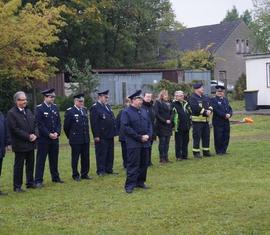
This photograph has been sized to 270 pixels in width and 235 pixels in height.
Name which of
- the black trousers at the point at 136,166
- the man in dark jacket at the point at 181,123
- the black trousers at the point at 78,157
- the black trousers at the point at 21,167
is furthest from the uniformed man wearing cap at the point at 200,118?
the black trousers at the point at 21,167

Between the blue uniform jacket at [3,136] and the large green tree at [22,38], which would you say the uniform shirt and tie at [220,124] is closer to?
the blue uniform jacket at [3,136]

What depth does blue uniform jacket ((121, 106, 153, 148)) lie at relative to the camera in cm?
1119

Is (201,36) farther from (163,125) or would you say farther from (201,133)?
(163,125)

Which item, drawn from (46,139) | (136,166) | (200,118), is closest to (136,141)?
(136,166)

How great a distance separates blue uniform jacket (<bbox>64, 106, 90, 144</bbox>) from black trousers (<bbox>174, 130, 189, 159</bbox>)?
3454 millimetres

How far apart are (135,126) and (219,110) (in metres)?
5.67

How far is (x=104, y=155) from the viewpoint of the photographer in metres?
13.6

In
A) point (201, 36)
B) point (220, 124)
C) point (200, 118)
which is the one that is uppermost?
point (201, 36)

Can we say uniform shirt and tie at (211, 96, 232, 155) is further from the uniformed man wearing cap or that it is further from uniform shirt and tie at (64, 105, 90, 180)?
uniform shirt and tie at (64, 105, 90, 180)

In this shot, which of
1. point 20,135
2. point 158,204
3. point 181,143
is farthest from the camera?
point 181,143

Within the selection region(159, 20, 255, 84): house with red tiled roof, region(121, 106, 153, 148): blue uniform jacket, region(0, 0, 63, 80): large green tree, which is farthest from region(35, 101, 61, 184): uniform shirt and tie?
region(159, 20, 255, 84): house with red tiled roof

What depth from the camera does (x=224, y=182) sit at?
11.6m

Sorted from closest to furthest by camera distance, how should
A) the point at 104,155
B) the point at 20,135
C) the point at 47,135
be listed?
the point at 20,135 → the point at 47,135 → the point at 104,155

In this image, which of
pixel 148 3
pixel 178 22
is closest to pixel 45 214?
pixel 148 3
